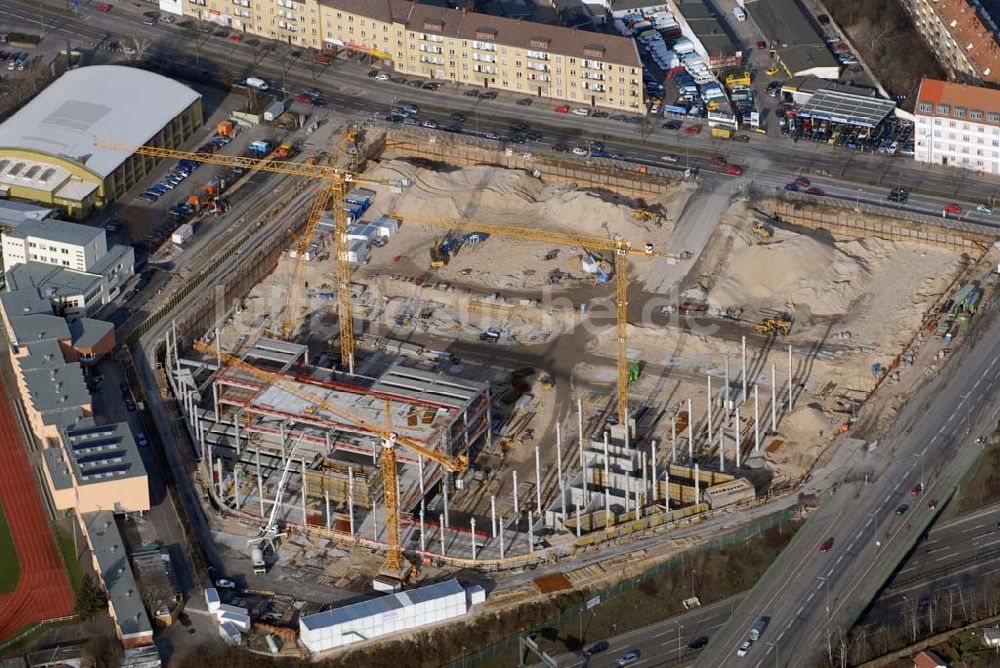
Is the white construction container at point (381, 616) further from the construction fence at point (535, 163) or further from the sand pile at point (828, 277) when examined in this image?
the construction fence at point (535, 163)

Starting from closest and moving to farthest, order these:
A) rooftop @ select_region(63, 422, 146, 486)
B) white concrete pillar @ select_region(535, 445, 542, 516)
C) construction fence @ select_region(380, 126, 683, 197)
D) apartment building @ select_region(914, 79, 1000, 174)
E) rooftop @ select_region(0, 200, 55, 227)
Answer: rooftop @ select_region(63, 422, 146, 486) → white concrete pillar @ select_region(535, 445, 542, 516) → rooftop @ select_region(0, 200, 55, 227) → apartment building @ select_region(914, 79, 1000, 174) → construction fence @ select_region(380, 126, 683, 197)

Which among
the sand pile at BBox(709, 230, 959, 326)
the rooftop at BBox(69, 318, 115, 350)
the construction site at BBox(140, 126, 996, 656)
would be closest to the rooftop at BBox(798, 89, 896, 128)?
the construction site at BBox(140, 126, 996, 656)

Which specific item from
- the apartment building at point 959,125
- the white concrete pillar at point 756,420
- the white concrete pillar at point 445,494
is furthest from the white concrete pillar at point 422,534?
the apartment building at point 959,125

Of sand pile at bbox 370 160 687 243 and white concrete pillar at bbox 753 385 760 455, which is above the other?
sand pile at bbox 370 160 687 243

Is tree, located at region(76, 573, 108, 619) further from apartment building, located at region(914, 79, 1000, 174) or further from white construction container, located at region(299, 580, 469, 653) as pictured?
apartment building, located at region(914, 79, 1000, 174)

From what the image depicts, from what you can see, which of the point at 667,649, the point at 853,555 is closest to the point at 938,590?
the point at 853,555

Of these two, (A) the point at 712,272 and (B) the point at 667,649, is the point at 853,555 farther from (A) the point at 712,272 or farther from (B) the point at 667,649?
(A) the point at 712,272
